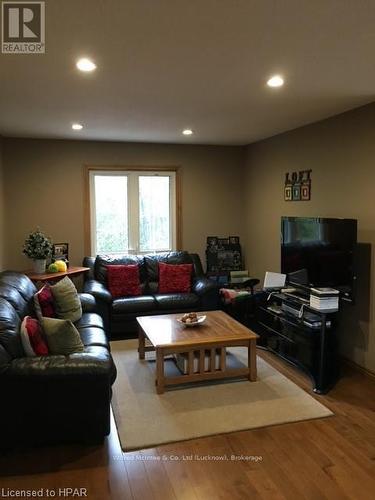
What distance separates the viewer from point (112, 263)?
5469 mm

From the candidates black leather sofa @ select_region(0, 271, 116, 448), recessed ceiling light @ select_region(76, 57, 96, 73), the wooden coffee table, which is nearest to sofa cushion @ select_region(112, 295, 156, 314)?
the wooden coffee table

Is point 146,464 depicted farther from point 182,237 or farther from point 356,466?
point 182,237

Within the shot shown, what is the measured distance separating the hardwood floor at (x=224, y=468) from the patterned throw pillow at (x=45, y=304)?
1.34 m

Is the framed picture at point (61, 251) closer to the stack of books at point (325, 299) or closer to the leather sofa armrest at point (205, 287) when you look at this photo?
the leather sofa armrest at point (205, 287)

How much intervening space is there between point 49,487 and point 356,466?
1.82 metres

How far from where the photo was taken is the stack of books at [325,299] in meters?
3.62

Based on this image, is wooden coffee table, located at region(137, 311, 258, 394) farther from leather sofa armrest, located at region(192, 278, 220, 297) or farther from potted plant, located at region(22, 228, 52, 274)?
potted plant, located at region(22, 228, 52, 274)

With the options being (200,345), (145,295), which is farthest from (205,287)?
(200,345)

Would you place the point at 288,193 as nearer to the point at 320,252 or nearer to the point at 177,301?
the point at 320,252

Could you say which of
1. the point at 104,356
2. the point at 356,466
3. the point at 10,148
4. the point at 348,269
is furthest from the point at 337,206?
the point at 10,148

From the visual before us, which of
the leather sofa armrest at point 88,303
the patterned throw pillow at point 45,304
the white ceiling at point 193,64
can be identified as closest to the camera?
the white ceiling at point 193,64

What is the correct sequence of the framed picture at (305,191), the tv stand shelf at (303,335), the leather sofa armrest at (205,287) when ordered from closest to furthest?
the tv stand shelf at (303,335) < the framed picture at (305,191) < the leather sofa armrest at (205,287)

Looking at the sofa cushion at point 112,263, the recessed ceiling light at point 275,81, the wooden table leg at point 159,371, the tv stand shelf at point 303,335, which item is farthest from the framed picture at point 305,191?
the wooden table leg at point 159,371

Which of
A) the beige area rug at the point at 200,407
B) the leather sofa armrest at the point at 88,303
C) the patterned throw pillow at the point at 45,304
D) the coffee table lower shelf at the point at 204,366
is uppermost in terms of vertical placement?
the patterned throw pillow at the point at 45,304
